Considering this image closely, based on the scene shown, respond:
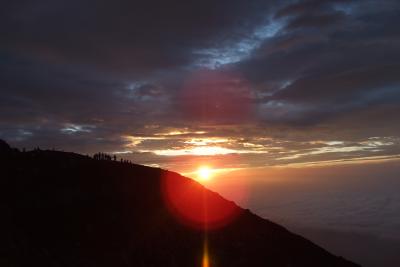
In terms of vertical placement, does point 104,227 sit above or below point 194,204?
below

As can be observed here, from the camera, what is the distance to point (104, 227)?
5100 centimetres

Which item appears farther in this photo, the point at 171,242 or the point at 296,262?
the point at 296,262

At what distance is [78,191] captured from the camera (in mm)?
57188

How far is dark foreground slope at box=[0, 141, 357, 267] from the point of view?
44.0 metres

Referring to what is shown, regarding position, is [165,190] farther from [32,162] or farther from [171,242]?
[32,162]

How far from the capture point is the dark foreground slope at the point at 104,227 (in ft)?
144

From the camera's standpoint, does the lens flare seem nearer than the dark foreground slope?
No

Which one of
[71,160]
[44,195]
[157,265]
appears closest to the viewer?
[157,265]

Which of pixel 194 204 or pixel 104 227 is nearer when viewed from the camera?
pixel 104 227

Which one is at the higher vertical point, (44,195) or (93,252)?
(44,195)

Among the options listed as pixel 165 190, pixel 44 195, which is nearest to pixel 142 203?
pixel 165 190

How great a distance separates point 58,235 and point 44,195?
9.28 meters

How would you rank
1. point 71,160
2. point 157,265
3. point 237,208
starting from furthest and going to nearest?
point 237,208
point 71,160
point 157,265

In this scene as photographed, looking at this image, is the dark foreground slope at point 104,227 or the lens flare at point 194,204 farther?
the lens flare at point 194,204
